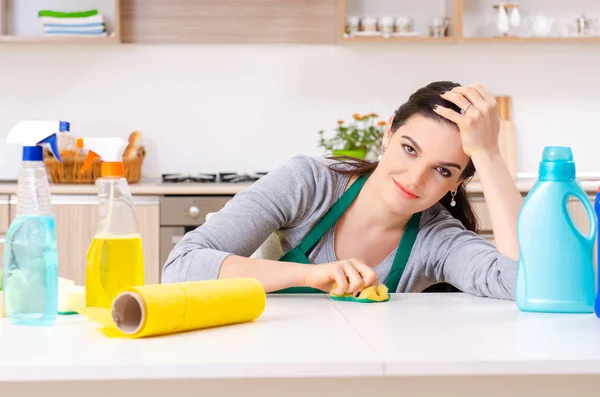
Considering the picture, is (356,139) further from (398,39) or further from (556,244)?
(556,244)

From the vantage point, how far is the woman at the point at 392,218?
4.76 ft

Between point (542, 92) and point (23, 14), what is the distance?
2.54 metres

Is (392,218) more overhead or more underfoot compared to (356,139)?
more underfoot

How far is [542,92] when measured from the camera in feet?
13.3

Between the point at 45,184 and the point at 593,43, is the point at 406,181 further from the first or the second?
the point at 593,43

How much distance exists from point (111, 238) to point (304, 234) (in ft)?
2.36

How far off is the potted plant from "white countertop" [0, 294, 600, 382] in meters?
2.56

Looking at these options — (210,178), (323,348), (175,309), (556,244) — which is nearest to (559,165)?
(556,244)

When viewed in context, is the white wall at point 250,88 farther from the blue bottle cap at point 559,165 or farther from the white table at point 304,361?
the white table at point 304,361

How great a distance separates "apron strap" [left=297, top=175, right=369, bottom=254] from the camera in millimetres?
1761

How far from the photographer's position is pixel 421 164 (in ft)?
5.22

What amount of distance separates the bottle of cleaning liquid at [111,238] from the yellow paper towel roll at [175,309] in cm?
4

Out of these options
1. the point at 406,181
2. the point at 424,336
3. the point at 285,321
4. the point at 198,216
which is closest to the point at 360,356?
the point at 424,336

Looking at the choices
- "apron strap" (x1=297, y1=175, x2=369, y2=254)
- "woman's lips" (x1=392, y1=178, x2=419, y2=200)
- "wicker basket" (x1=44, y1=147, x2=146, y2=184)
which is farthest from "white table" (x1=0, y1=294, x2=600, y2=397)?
"wicker basket" (x1=44, y1=147, x2=146, y2=184)
